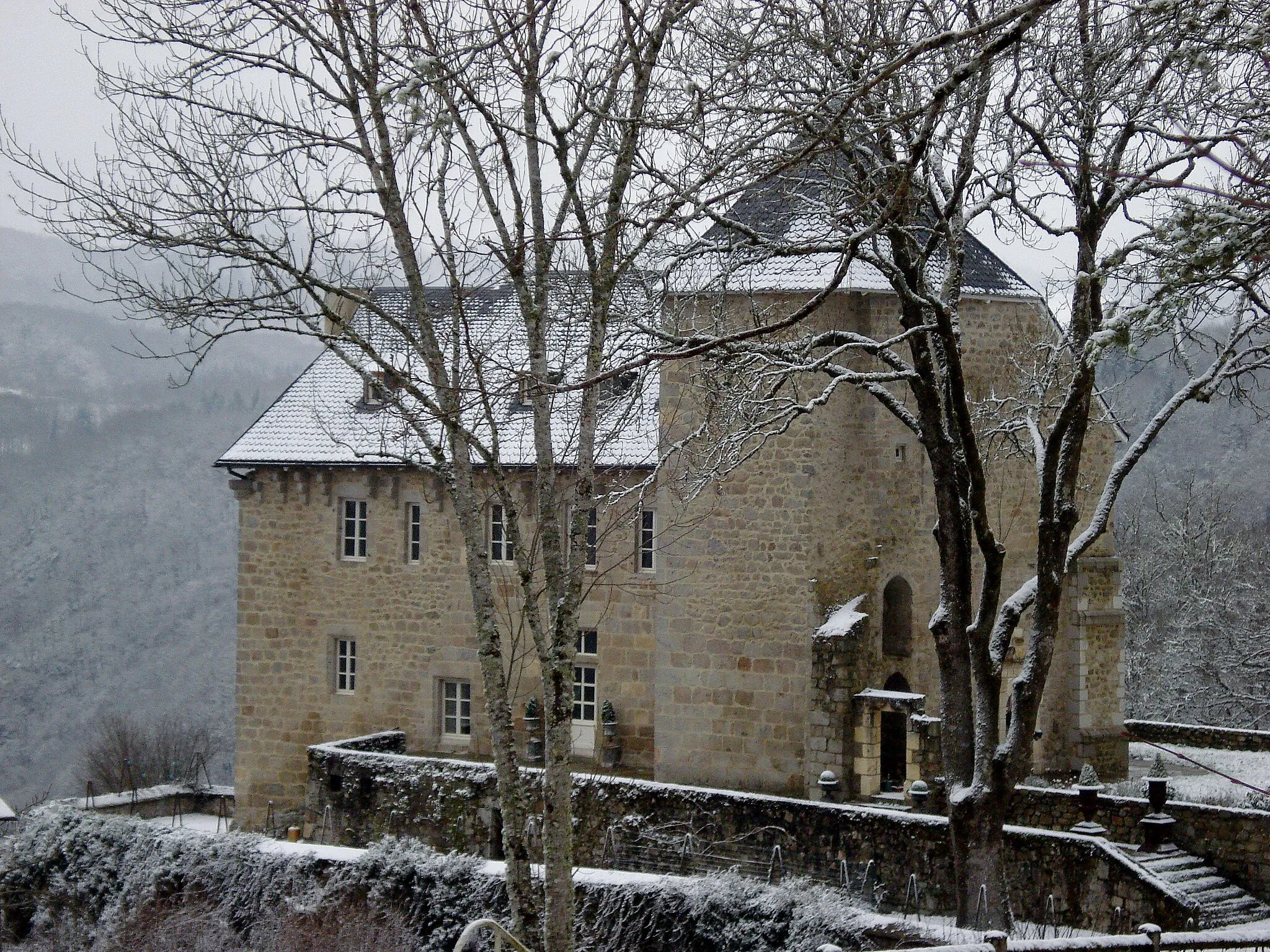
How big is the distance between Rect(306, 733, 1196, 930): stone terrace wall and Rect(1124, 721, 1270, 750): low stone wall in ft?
21.2

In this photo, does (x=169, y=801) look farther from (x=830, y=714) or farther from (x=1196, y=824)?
(x=1196, y=824)

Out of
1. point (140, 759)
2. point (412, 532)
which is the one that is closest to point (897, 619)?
point (412, 532)

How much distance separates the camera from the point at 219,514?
66312 mm

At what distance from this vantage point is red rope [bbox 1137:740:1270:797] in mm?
15055

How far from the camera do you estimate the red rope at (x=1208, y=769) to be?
15.1 meters

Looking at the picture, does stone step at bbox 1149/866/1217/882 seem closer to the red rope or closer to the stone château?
the red rope

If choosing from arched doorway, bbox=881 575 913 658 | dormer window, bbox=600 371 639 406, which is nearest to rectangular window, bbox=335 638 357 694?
dormer window, bbox=600 371 639 406

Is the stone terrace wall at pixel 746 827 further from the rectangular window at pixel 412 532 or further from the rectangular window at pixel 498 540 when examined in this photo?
the rectangular window at pixel 498 540

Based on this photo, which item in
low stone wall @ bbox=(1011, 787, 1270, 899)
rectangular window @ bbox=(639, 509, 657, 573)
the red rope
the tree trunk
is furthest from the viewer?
rectangular window @ bbox=(639, 509, 657, 573)

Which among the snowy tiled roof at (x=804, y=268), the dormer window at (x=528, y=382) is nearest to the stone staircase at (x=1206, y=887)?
the snowy tiled roof at (x=804, y=268)

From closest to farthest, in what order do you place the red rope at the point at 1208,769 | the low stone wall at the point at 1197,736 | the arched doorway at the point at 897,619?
the red rope at the point at 1208,769 < the arched doorway at the point at 897,619 < the low stone wall at the point at 1197,736

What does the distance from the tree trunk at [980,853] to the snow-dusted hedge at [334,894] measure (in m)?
1.07

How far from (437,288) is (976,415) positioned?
679cm

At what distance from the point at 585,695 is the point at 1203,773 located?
8479 millimetres
